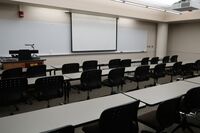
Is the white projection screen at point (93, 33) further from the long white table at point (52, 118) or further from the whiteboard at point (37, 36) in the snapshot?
the long white table at point (52, 118)

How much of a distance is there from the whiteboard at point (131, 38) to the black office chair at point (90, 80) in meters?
4.70

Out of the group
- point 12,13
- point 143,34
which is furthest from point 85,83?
point 143,34

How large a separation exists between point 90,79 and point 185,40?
7775 mm

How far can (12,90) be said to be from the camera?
3.00 m

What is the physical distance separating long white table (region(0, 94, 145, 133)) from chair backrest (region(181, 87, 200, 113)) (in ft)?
2.49

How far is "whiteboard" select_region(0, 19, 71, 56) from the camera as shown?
553 cm

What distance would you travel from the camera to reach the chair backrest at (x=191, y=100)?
93.0 inches

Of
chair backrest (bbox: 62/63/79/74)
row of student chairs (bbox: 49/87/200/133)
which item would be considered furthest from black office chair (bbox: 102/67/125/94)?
row of student chairs (bbox: 49/87/200/133)

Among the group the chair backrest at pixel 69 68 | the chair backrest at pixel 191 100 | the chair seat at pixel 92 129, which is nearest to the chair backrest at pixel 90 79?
the chair backrest at pixel 69 68

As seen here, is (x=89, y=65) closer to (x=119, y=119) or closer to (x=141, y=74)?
(x=141, y=74)

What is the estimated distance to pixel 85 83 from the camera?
12.2ft

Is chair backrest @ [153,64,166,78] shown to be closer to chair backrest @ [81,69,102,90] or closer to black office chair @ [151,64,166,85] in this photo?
black office chair @ [151,64,166,85]

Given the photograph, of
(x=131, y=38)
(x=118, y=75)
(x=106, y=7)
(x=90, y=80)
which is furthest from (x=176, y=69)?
(x=131, y=38)

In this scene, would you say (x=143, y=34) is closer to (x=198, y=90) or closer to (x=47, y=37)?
(x=47, y=37)
